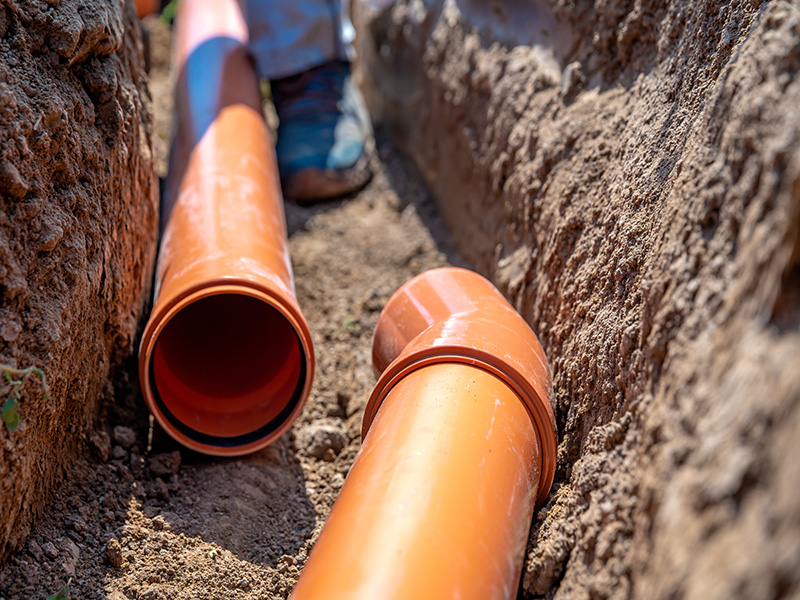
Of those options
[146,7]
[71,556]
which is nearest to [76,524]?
[71,556]

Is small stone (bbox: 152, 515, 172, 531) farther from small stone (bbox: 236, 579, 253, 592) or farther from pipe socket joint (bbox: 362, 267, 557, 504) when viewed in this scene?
pipe socket joint (bbox: 362, 267, 557, 504)

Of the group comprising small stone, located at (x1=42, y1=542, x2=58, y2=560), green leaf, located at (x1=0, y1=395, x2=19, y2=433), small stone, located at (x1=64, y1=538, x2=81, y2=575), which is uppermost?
green leaf, located at (x1=0, y1=395, x2=19, y2=433)

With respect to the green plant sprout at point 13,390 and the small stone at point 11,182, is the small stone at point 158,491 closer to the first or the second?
the green plant sprout at point 13,390

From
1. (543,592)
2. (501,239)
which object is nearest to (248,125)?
(501,239)

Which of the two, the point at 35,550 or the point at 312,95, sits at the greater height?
the point at 312,95

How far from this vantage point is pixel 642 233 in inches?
58.3

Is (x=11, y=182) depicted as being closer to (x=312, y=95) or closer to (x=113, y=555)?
(x=113, y=555)

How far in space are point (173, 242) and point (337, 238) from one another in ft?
3.33

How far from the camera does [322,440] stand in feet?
6.44

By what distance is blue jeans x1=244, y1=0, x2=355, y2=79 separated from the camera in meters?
3.18

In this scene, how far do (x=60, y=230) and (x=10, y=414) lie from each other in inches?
16.5

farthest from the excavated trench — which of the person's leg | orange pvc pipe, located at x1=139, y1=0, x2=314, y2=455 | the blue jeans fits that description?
the blue jeans

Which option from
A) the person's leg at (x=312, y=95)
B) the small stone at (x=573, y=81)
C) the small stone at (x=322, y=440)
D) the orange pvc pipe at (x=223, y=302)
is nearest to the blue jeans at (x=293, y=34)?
the person's leg at (x=312, y=95)

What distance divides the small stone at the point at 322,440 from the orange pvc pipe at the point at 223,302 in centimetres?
13
